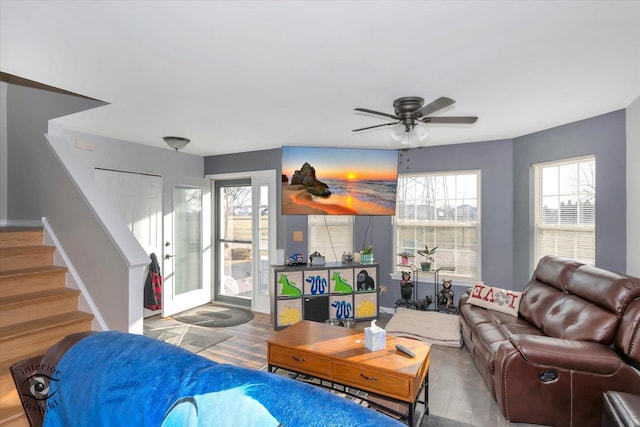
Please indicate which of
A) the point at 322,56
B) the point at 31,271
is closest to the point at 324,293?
the point at 31,271

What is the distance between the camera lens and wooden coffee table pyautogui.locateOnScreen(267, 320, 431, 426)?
2137 millimetres

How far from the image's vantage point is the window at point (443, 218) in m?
4.50

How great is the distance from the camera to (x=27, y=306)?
2.31 metres

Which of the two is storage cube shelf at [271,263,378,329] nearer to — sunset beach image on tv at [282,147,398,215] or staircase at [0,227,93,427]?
sunset beach image on tv at [282,147,398,215]

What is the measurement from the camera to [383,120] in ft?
11.1

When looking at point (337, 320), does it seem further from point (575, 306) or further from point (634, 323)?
point (634, 323)

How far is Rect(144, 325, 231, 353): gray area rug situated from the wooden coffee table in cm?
130

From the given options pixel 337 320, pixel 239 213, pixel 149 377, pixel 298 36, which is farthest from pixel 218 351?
pixel 298 36

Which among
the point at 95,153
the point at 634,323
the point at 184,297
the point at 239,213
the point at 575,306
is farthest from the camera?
the point at 239,213

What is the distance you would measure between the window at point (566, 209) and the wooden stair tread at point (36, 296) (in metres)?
4.82

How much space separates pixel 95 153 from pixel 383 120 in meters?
3.50

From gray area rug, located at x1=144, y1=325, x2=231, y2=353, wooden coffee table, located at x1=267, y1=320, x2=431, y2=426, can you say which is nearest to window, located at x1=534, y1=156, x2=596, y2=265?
wooden coffee table, located at x1=267, y1=320, x2=431, y2=426

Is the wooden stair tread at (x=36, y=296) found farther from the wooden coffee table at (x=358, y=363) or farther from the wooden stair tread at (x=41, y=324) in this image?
the wooden coffee table at (x=358, y=363)

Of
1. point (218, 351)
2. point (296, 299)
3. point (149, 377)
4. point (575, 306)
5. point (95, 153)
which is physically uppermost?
point (95, 153)
